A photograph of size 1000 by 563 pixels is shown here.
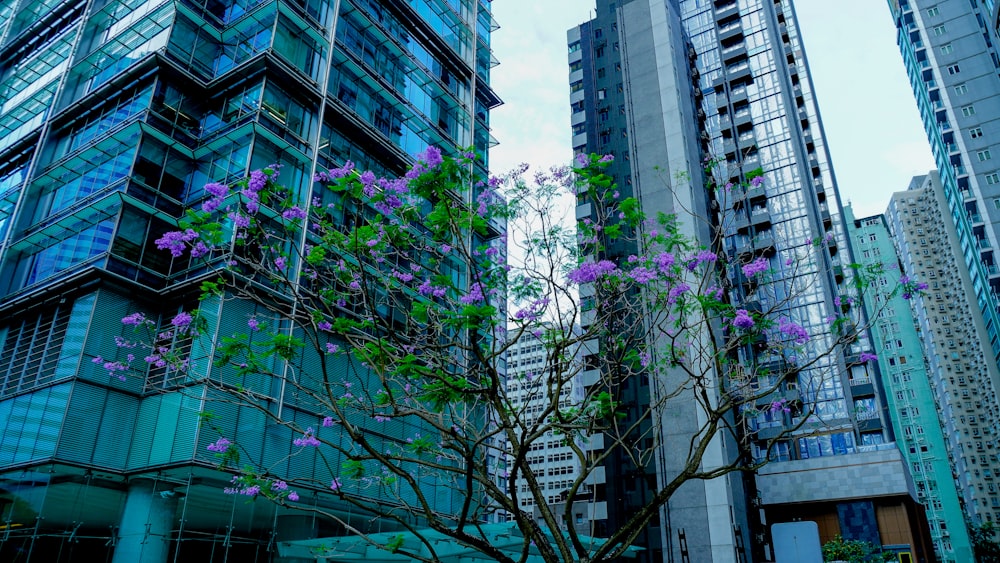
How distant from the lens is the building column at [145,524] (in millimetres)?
16453

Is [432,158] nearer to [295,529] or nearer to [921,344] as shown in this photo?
[295,529]

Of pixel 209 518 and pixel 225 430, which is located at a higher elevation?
pixel 225 430

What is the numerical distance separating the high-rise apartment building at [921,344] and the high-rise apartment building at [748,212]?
12.7 metres

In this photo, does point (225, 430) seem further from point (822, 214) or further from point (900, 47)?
point (900, 47)

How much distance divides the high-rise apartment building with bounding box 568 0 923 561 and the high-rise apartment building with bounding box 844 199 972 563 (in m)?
12.7

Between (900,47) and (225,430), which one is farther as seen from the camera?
(900,47)

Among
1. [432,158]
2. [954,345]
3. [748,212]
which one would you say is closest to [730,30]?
[748,212]

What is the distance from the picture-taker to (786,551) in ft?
22.4

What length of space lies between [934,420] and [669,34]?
61205 millimetres

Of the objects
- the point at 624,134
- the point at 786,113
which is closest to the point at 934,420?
the point at 786,113

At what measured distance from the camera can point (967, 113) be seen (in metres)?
60.1

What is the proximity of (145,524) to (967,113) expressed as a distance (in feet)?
224

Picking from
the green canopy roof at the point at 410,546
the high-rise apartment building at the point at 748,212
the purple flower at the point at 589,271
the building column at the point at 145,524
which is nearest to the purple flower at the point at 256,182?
the purple flower at the point at 589,271

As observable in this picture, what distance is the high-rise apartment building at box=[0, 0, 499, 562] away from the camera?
55.8 feet
